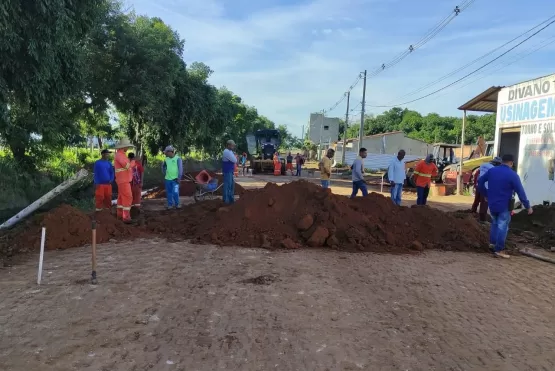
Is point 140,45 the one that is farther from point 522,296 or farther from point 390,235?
point 522,296

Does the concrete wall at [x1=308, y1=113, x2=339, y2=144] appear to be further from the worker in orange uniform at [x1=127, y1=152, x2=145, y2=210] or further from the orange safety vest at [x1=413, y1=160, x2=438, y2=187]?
the worker in orange uniform at [x1=127, y1=152, x2=145, y2=210]

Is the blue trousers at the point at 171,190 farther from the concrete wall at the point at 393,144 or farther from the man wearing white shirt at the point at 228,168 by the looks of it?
the concrete wall at the point at 393,144

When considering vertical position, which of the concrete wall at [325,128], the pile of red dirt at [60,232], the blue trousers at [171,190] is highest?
the concrete wall at [325,128]

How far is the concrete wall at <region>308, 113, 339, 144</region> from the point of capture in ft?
304

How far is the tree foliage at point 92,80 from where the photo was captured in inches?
344

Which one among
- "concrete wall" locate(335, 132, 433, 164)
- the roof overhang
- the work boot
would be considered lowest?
the work boot

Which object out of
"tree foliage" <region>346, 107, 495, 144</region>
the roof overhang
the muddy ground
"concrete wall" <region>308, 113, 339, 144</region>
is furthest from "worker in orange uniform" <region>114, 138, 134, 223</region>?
"concrete wall" <region>308, 113, 339, 144</region>

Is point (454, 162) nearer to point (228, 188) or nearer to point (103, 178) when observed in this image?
point (228, 188)

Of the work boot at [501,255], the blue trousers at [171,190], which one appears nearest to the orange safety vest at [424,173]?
the work boot at [501,255]

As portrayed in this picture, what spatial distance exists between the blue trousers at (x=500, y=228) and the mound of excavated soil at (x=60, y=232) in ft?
22.4

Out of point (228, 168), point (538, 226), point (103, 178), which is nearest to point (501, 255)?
point (538, 226)

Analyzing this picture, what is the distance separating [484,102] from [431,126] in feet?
190

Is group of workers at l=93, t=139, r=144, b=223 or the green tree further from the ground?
the green tree

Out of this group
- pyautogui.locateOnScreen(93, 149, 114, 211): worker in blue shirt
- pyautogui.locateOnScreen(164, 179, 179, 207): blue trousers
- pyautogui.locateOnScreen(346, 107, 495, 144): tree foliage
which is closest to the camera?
pyautogui.locateOnScreen(93, 149, 114, 211): worker in blue shirt
